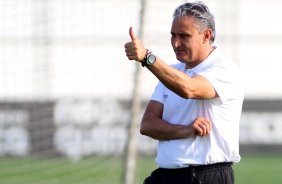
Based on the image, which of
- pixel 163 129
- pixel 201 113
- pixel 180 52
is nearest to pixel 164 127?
pixel 163 129

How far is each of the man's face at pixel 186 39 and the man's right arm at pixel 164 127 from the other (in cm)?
35

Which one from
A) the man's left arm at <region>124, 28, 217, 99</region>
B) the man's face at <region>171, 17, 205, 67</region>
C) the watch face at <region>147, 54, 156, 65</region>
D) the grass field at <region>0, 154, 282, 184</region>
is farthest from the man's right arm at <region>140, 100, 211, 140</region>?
the grass field at <region>0, 154, 282, 184</region>

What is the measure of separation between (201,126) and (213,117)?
109mm

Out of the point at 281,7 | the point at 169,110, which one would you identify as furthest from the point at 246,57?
the point at 169,110

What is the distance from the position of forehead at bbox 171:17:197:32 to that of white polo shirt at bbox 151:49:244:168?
211 mm

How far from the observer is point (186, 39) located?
18.0ft

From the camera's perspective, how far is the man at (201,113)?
5492 mm

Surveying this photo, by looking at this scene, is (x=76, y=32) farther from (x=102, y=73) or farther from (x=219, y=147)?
(x=219, y=147)

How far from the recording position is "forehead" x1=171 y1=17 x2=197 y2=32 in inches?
216

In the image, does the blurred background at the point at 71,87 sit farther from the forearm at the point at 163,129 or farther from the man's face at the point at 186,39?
the man's face at the point at 186,39

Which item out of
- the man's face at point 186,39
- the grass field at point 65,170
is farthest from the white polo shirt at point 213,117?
the grass field at point 65,170

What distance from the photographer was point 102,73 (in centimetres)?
1108

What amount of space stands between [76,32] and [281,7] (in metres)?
6.18

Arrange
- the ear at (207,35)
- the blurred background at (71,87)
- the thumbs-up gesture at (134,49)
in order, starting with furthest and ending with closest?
1. the blurred background at (71,87)
2. the ear at (207,35)
3. the thumbs-up gesture at (134,49)
